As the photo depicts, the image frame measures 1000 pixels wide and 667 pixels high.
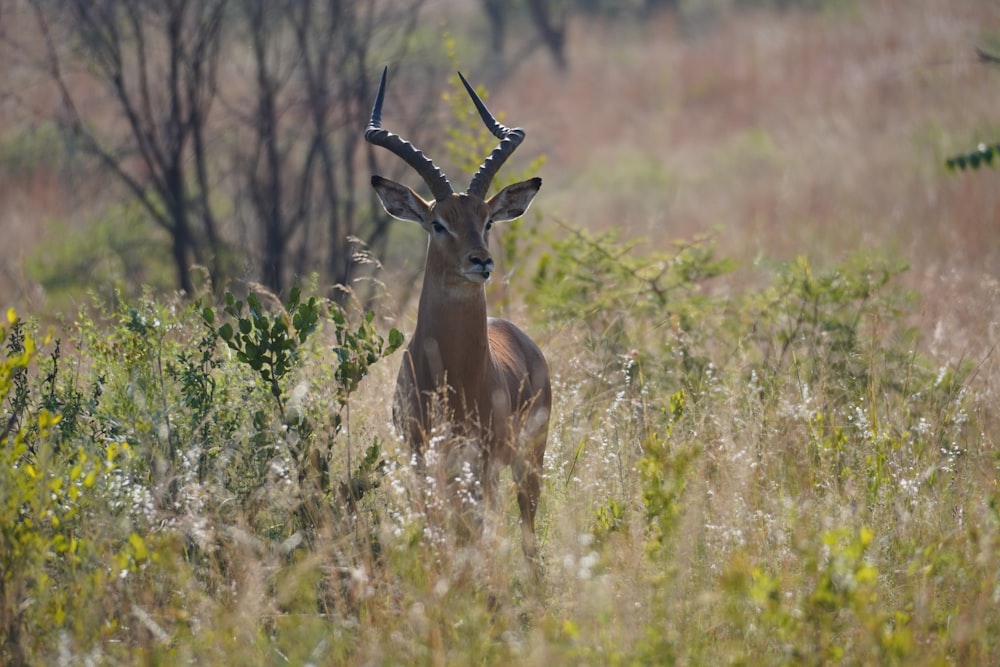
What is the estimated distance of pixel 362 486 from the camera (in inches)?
231

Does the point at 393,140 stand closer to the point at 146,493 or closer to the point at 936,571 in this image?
the point at 146,493

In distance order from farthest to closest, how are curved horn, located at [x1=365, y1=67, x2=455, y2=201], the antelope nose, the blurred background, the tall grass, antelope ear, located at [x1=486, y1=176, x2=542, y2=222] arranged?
the blurred background
antelope ear, located at [x1=486, y1=176, x2=542, y2=222]
curved horn, located at [x1=365, y1=67, x2=455, y2=201]
the antelope nose
the tall grass

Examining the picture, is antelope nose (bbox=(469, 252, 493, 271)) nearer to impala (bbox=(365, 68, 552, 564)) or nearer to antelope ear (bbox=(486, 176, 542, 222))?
impala (bbox=(365, 68, 552, 564))

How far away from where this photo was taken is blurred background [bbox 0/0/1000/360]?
11.9 metres

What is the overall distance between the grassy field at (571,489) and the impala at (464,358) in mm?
238

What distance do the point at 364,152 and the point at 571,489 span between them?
10660 mm

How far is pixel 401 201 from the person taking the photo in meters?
7.20

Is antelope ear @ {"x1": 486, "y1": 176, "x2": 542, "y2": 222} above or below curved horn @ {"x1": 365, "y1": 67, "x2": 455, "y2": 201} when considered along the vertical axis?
below

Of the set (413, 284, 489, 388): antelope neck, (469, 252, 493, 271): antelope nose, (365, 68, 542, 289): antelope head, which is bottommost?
(413, 284, 489, 388): antelope neck

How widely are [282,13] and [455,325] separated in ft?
23.2

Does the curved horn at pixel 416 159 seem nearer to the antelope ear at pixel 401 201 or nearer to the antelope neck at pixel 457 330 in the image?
the antelope ear at pixel 401 201

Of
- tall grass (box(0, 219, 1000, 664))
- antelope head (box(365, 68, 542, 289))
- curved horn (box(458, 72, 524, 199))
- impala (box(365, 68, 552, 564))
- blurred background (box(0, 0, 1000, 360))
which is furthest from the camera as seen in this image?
blurred background (box(0, 0, 1000, 360))

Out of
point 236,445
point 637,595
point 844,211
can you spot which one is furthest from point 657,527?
point 844,211

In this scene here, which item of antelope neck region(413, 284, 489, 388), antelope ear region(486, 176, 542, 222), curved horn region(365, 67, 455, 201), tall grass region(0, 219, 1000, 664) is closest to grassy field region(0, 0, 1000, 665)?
tall grass region(0, 219, 1000, 664)
